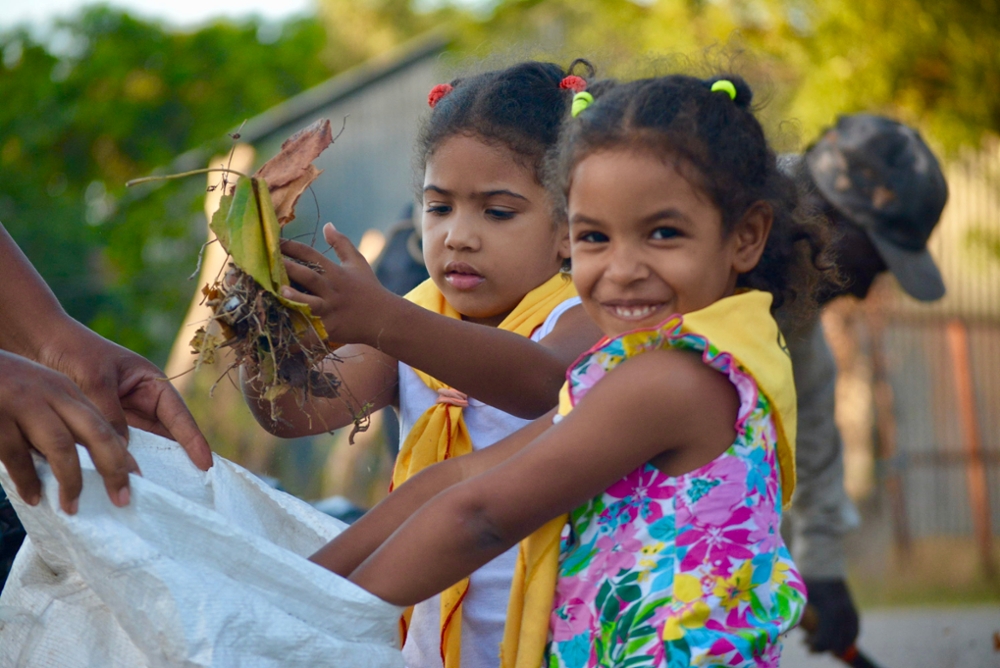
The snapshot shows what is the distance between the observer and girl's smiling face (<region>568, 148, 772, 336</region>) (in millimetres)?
1648

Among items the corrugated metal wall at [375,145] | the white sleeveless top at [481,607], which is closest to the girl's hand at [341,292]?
the white sleeveless top at [481,607]

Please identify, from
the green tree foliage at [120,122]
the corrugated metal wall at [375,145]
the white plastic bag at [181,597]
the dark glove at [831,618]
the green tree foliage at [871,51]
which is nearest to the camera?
the white plastic bag at [181,597]

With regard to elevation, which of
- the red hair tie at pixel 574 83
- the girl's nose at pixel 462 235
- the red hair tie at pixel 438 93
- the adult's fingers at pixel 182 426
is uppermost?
the red hair tie at pixel 438 93

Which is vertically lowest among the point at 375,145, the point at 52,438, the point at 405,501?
the point at 405,501

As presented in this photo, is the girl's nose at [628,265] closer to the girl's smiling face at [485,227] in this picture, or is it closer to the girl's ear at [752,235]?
the girl's ear at [752,235]

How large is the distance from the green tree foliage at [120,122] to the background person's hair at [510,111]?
13687 mm

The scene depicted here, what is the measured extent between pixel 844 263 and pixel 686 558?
9.98 ft

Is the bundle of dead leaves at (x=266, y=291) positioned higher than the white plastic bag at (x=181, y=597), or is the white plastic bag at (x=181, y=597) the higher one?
the bundle of dead leaves at (x=266, y=291)

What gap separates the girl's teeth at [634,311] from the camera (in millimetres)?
1707

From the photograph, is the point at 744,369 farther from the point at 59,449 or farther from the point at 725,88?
the point at 59,449

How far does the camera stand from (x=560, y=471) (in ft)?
5.11

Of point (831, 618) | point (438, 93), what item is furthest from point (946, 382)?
point (438, 93)

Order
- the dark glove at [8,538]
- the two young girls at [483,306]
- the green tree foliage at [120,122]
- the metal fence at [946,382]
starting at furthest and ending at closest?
the green tree foliage at [120,122], the metal fence at [946,382], the dark glove at [8,538], the two young girls at [483,306]

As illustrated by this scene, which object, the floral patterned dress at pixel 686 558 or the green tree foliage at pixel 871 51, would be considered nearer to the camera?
the floral patterned dress at pixel 686 558
